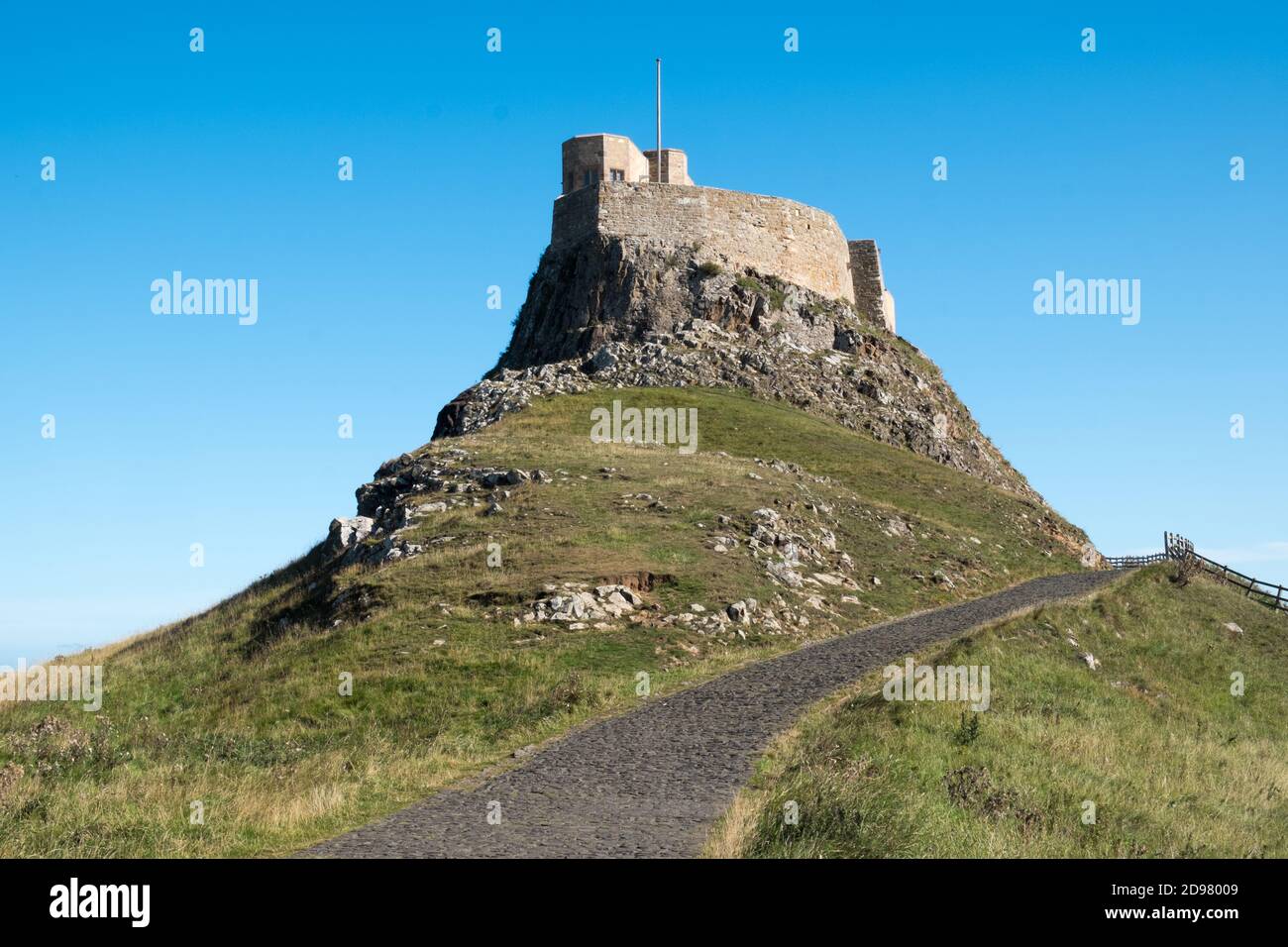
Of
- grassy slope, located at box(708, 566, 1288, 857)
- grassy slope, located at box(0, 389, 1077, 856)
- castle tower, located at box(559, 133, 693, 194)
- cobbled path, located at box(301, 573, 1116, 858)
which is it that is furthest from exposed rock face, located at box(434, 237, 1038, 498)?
cobbled path, located at box(301, 573, 1116, 858)

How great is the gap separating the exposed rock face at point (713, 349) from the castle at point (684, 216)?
1358mm

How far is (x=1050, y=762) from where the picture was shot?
20109 millimetres

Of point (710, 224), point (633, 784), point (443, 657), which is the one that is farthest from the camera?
point (710, 224)

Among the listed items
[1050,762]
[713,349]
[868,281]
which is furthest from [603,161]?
[1050,762]

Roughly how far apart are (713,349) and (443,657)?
46456mm

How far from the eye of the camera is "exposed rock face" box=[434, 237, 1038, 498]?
227 feet

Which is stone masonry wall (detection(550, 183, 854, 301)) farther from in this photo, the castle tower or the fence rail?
the fence rail

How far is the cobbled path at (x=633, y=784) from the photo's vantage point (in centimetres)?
1393

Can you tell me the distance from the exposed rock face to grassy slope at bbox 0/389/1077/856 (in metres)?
12.2

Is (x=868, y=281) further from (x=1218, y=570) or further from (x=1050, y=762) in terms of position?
(x=1050, y=762)

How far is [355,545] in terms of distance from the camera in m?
40.7
